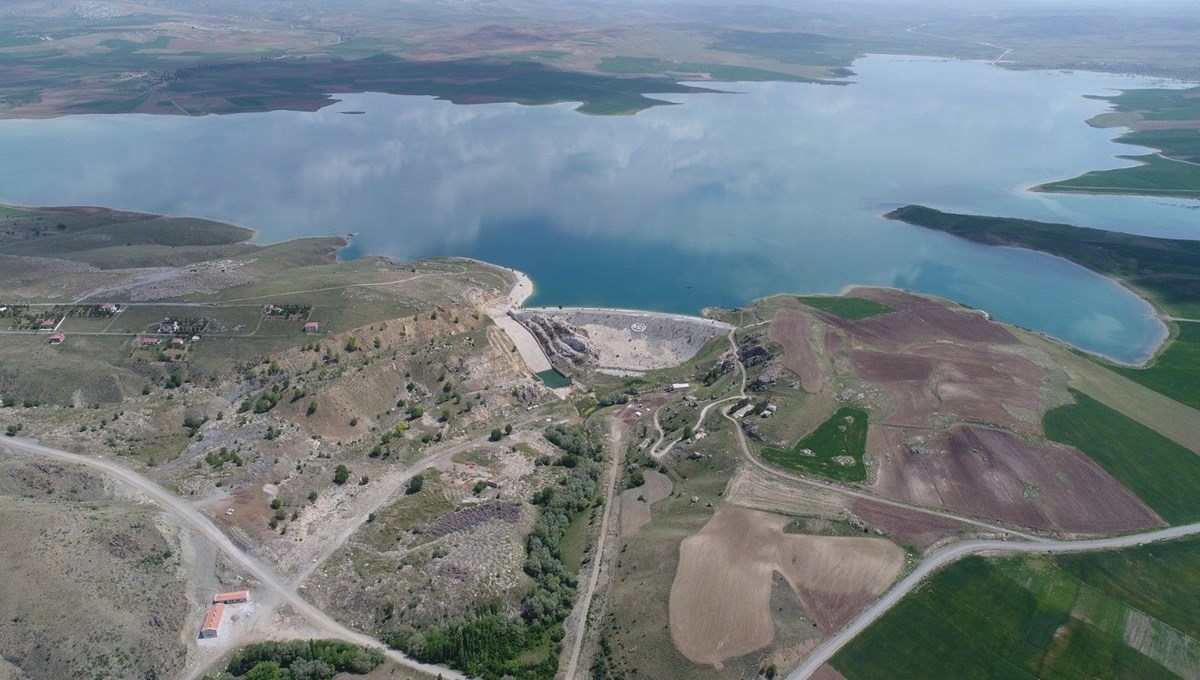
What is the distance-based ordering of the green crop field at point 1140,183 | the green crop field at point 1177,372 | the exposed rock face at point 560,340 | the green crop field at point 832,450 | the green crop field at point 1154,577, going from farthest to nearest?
the green crop field at point 1140,183 < the exposed rock face at point 560,340 < the green crop field at point 1177,372 < the green crop field at point 832,450 < the green crop field at point 1154,577

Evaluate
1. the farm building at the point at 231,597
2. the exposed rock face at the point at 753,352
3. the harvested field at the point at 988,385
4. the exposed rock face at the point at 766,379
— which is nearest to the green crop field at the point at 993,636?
the harvested field at the point at 988,385

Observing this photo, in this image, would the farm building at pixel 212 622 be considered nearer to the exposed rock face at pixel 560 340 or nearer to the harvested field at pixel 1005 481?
the exposed rock face at pixel 560 340

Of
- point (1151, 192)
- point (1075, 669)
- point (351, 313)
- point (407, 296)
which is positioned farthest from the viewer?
point (1151, 192)

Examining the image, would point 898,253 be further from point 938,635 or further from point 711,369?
point 938,635

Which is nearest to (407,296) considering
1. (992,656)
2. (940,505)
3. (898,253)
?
(940,505)

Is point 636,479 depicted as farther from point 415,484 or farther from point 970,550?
point 970,550
